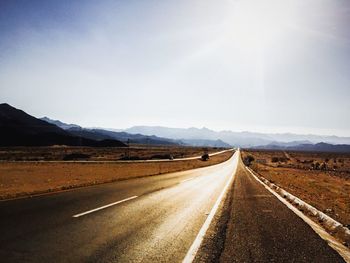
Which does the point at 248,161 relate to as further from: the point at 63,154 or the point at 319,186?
the point at 319,186

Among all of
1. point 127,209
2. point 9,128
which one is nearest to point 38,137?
point 9,128

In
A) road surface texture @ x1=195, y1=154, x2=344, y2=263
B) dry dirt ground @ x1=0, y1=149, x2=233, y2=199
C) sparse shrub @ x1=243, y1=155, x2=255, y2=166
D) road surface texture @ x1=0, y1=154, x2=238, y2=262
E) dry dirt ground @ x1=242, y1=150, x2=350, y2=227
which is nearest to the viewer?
road surface texture @ x1=0, y1=154, x2=238, y2=262

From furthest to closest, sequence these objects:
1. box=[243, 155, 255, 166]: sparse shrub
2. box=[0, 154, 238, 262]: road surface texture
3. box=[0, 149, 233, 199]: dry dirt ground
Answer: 1. box=[243, 155, 255, 166]: sparse shrub
2. box=[0, 149, 233, 199]: dry dirt ground
3. box=[0, 154, 238, 262]: road surface texture

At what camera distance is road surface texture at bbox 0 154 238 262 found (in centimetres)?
564

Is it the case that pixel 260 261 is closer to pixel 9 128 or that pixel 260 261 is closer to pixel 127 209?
pixel 127 209

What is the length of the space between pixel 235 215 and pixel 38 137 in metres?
154

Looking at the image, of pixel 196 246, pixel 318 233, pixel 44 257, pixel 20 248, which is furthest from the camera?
pixel 318 233

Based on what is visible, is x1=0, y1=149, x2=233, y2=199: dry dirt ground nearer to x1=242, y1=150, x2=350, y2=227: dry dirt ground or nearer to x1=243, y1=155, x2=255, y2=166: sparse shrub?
x1=242, y1=150, x2=350, y2=227: dry dirt ground

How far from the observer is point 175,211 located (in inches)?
417

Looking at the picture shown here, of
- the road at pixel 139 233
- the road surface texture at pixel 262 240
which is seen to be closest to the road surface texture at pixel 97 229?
the road at pixel 139 233

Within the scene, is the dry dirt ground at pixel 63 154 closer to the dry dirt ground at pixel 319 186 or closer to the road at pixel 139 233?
the dry dirt ground at pixel 319 186

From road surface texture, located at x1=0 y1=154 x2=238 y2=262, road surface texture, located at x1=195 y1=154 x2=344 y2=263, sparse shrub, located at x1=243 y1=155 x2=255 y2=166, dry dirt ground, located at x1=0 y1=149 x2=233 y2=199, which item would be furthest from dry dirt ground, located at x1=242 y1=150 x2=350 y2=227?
dry dirt ground, located at x1=0 y1=149 x2=233 y2=199

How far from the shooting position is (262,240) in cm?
704

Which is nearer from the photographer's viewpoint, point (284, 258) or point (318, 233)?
point (284, 258)
